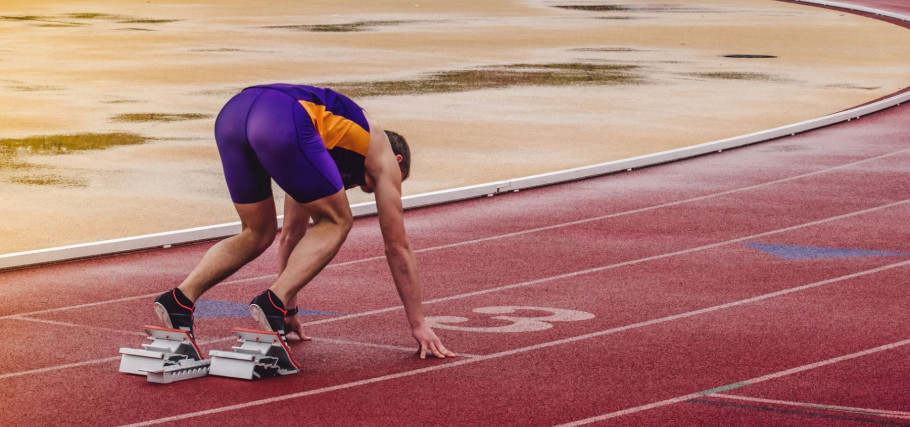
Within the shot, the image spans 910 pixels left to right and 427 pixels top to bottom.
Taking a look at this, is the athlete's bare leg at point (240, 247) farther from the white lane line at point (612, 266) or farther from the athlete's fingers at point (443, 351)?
the white lane line at point (612, 266)

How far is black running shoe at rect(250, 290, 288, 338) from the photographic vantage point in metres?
6.16

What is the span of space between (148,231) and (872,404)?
20.0 ft

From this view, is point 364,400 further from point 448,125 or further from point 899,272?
point 448,125

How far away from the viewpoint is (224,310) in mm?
7980

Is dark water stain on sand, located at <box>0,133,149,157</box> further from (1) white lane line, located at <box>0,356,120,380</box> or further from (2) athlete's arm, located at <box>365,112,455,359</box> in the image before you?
(2) athlete's arm, located at <box>365,112,455,359</box>

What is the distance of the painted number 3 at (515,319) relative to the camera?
747 cm

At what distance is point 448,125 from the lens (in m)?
16.6

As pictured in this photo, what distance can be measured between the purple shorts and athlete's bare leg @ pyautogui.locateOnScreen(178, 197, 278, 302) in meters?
0.19

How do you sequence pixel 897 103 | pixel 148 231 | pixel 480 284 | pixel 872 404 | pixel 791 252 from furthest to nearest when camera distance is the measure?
pixel 897 103
pixel 148 231
pixel 791 252
pixel 480 284
pixel 872 404

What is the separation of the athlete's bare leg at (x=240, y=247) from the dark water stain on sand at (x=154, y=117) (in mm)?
10524

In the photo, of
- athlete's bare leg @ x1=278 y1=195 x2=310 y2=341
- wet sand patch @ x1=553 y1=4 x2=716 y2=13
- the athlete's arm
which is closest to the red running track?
athlete's bare leg @ x1=278 y1=195 x2=310 y2=341

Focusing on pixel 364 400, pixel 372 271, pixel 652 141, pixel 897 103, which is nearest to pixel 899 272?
pixel 372 271

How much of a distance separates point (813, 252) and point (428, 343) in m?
3.94

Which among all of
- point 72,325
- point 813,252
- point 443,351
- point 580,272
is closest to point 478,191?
point 580,272
